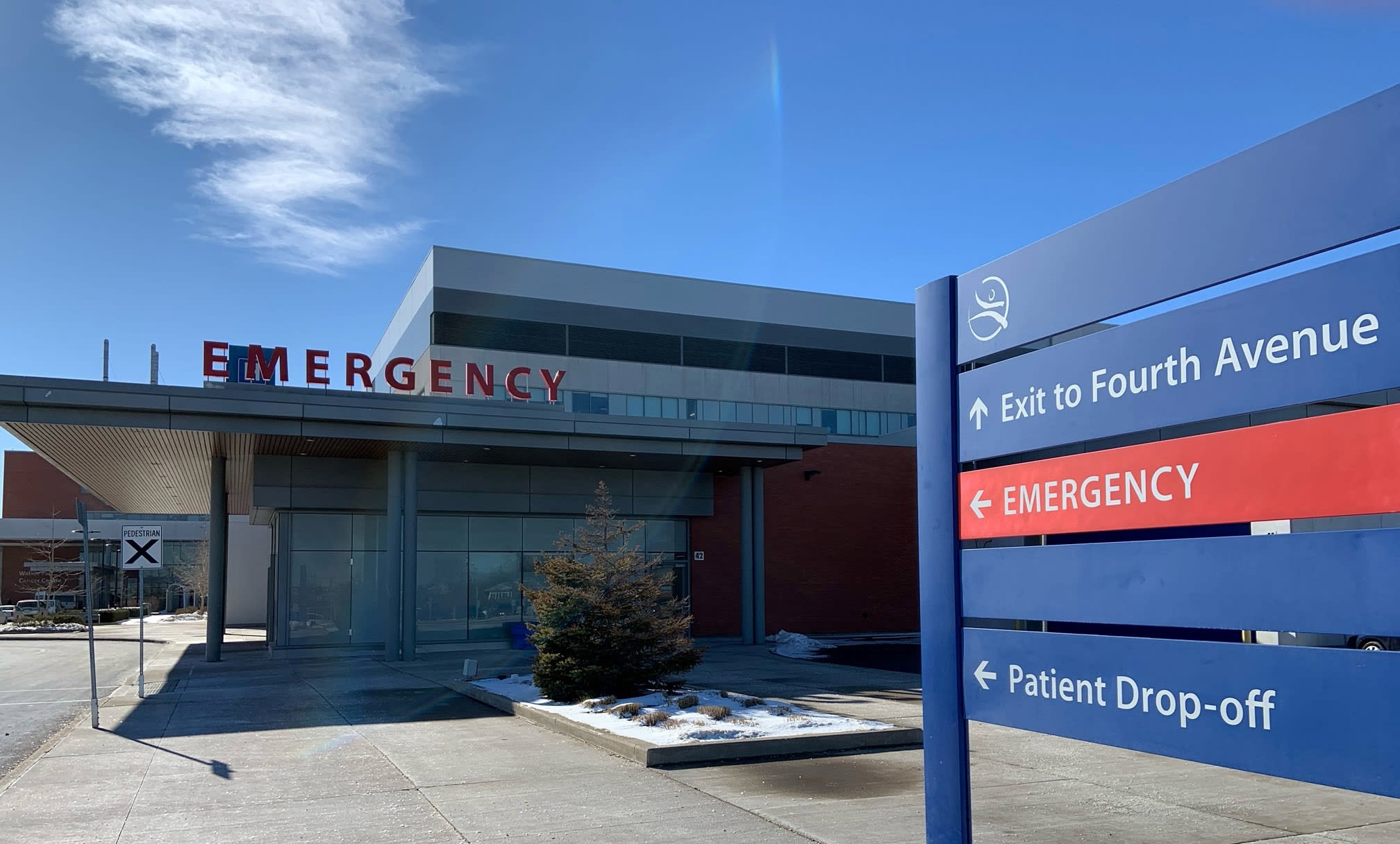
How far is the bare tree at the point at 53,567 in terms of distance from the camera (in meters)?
67.4

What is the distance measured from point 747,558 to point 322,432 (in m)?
12.9

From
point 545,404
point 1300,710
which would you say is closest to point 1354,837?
point 1300,710

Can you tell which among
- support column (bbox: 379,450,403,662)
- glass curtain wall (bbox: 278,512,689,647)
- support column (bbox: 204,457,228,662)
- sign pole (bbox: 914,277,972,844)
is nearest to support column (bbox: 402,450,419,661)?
support column (bbox: 379,450,403,662)

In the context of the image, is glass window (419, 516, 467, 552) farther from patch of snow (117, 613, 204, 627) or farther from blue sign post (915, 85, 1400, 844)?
patch of snow (117, 613, 204, 627)

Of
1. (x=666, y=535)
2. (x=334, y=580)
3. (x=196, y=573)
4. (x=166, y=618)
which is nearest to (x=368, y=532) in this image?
(x=334, y=580)

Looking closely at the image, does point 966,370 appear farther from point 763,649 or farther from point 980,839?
point 763,649

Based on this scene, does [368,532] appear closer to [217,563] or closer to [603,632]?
[217,563]

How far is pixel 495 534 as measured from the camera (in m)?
32.5

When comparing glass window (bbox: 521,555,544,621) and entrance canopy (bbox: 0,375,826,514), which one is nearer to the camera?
entrance canopy (bbox: 0,375,826,514)

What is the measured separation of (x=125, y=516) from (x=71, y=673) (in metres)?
52.0

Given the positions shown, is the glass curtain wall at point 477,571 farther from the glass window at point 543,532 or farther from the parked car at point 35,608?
the parked car at point 35,608

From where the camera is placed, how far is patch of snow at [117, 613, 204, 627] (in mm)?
60112

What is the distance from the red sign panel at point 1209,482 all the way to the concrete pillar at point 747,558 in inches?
1069

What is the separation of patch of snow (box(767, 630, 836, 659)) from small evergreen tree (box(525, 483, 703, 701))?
11241mm
